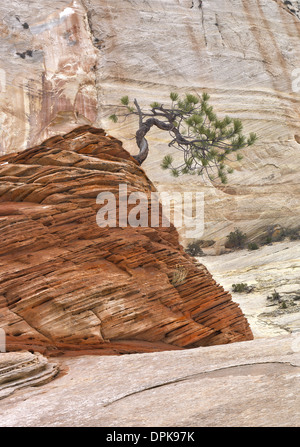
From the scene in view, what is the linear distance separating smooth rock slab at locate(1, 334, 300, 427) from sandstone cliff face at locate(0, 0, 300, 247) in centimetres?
2262

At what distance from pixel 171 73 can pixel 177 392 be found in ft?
105

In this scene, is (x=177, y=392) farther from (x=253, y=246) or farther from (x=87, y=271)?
(x=253, y=246)

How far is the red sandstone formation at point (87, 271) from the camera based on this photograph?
7.98m

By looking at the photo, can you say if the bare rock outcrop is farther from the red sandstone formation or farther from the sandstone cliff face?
the sandstone cliff face

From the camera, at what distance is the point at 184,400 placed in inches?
189

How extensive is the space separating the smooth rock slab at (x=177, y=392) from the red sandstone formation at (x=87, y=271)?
1281 millimetres

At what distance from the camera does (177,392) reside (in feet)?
16.8

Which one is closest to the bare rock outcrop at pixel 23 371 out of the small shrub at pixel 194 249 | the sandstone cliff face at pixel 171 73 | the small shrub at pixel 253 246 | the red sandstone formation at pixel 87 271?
the red sandstone formation at pixel 87 271

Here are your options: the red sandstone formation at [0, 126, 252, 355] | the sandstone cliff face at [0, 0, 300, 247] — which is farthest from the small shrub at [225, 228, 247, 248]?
the red sandstone formation at [0, 126, 252, 355]

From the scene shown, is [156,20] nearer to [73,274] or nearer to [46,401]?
[73,274]

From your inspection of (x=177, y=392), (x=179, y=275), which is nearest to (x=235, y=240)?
(x=179, y=275)

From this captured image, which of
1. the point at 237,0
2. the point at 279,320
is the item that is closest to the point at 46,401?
the point at 279,320

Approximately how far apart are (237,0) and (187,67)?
7.38 m
